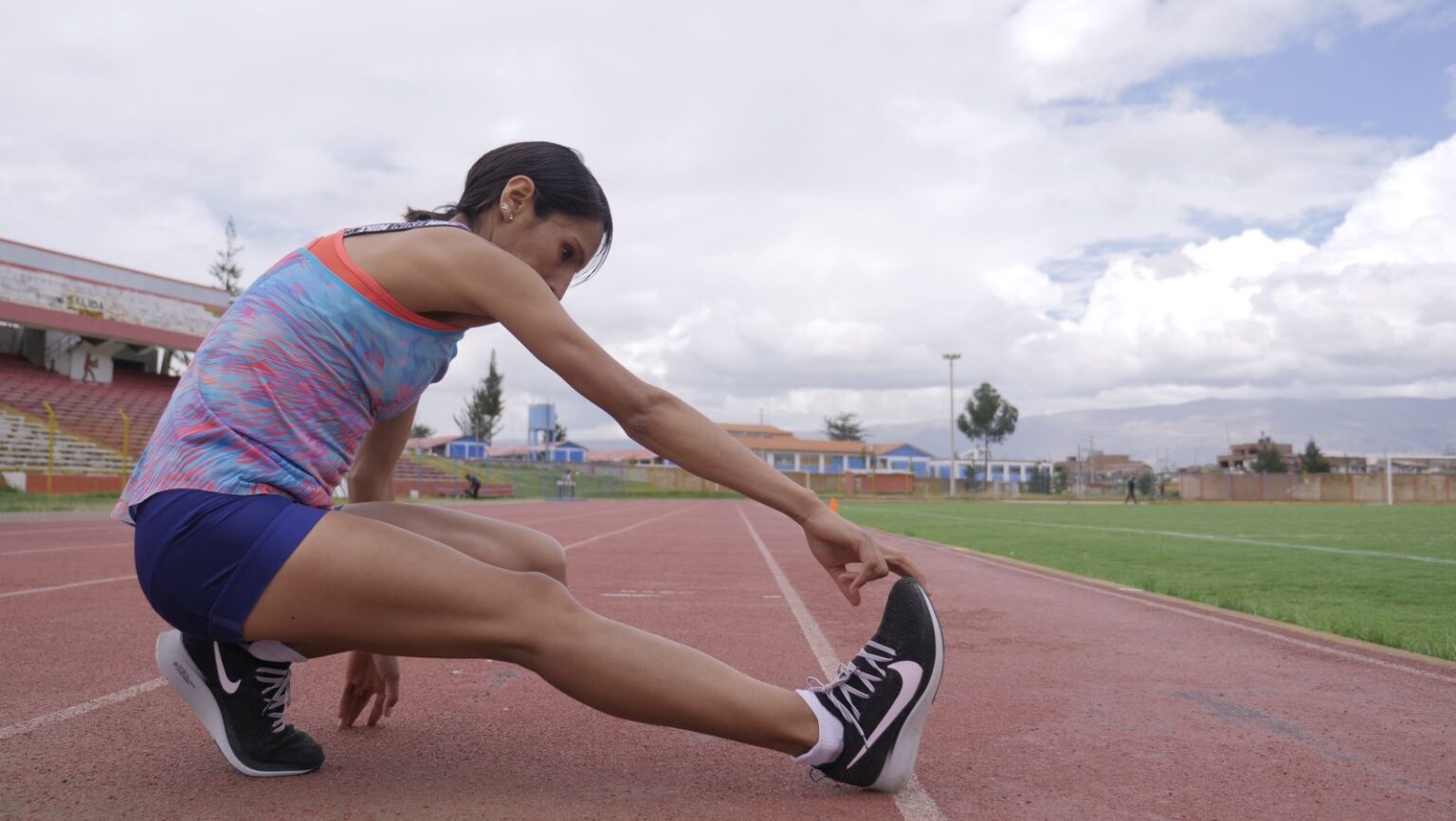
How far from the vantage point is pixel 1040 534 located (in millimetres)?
17016

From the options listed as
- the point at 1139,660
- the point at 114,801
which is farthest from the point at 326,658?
the point at 1139,660

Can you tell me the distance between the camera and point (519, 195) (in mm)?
2232

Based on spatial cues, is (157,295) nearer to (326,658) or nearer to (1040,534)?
(1040,534)

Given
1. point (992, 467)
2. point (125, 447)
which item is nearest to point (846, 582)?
point (125, 447)

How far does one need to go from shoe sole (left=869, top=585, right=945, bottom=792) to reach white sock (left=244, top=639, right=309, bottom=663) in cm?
138

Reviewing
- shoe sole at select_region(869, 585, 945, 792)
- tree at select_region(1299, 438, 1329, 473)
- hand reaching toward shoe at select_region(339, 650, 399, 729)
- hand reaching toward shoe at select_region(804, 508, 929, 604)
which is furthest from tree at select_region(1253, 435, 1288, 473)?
hand reaching toward shoe at select_region(339, 650, 399, 729)

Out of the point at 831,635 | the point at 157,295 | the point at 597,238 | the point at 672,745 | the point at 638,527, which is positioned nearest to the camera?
the point at 597,238

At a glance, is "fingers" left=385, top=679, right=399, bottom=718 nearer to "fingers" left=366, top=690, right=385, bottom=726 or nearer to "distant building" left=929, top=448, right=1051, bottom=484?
"fingers" left=366, top=690, right=385, bottom=726

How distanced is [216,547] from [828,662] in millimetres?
2862

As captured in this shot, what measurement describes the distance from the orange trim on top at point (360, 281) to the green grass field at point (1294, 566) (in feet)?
16.0

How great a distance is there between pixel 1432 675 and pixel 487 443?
3242 inches

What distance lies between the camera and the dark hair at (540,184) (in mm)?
2240

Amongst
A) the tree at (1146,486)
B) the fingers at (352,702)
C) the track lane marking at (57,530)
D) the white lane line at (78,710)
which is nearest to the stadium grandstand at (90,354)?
the track lane marking at (57,530)

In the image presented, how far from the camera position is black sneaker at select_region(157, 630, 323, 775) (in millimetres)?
2277
